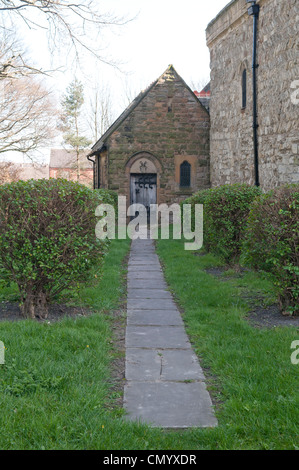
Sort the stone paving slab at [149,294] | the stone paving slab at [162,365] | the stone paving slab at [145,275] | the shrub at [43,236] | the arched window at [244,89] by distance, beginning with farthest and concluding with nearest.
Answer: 1. the arched window at [244,89]
2. the stone paving slab at [145,275]
3. the stone paving slab at [149,294]
4. the shrub at [43,236]
5. the stone paving slab at [162,365]

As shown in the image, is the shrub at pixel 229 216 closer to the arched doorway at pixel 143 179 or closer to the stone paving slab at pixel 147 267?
the stone paving slab at pixel 147 267

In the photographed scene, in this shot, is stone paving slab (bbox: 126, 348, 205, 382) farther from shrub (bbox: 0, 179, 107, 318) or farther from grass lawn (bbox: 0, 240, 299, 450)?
shrub (bbox: 0, 179, 107, 318)

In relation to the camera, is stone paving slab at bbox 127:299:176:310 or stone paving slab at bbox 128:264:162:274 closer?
stone paving slab at bbox 127:299:176:310

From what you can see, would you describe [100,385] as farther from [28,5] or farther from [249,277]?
[28,5]

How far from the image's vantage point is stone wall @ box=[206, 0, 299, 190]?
1102 cm

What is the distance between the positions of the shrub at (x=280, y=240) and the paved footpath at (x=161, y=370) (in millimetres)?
1381

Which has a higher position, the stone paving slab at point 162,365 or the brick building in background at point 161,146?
the brick building in background at point 161,146

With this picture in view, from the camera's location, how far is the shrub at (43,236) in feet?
17.8

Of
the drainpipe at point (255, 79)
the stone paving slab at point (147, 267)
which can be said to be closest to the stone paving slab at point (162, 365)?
the stone paving slab at point (147, 267)

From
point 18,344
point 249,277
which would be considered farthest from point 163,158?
point 18,344

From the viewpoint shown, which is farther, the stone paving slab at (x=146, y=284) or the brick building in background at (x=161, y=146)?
the brick building in background at (x=161, y=146)

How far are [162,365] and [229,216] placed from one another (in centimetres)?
507

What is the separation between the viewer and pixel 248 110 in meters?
14.0

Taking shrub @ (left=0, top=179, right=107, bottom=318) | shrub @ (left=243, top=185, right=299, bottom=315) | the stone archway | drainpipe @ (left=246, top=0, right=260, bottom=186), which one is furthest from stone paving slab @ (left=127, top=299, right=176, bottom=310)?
the stone archway
